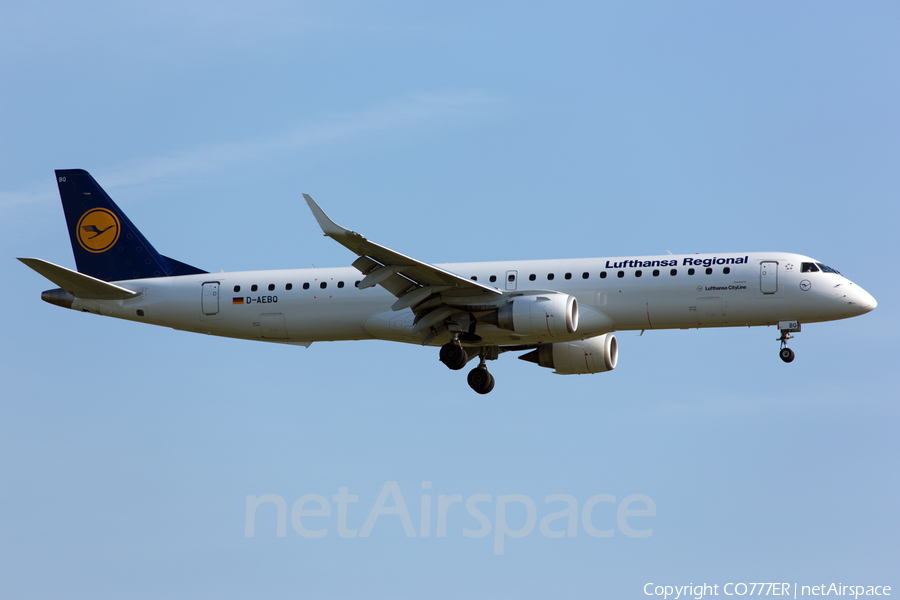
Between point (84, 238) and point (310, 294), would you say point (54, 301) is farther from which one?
point (310, 294)

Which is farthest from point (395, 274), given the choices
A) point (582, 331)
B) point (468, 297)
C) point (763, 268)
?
point (763, 268)

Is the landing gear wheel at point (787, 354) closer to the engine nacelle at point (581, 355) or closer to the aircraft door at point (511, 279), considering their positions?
the engine nacelle at point (581, 355)

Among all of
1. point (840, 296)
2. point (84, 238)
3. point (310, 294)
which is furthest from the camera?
point (84, 238)

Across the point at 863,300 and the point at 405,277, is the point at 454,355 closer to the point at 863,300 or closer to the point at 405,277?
the point at 405,277

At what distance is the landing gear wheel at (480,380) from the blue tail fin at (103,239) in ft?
35.8

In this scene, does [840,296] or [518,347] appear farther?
[518,347]

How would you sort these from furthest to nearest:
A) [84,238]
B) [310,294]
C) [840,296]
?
[84,238], [310,294], [840,296]

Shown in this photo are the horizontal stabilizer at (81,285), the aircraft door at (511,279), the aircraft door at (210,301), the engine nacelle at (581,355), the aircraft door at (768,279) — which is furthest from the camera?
the engine nacelle at (581,355)

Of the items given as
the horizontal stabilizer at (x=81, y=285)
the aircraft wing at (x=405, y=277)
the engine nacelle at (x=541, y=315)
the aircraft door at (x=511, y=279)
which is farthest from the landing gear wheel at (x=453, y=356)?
the horizontal stabilizer at (x=81, y=285)

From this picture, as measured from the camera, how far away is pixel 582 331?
34938 mm

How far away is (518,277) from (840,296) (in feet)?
33.3

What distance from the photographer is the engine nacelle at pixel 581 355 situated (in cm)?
3934

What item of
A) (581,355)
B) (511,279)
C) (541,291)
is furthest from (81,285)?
(581,355)

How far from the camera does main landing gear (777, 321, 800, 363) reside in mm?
34125
